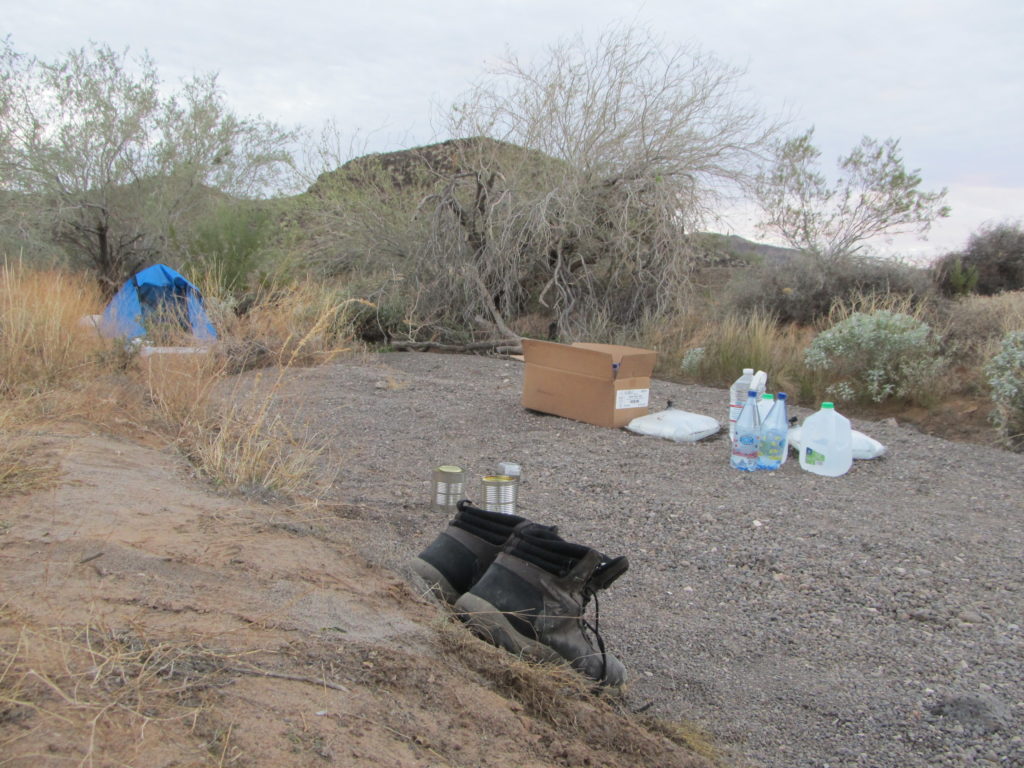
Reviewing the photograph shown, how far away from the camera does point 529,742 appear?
6.23 feet

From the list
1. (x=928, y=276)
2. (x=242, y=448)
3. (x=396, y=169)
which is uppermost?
(x=396, y=169)

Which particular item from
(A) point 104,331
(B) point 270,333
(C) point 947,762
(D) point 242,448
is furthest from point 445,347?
(C) point 947,762

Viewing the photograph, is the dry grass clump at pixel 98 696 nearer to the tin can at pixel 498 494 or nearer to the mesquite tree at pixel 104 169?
the tin can at pixel 498 494

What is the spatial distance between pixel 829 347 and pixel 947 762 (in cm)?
617

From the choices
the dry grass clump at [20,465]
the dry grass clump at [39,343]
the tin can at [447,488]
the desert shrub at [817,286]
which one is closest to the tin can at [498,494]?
the tin can at [447,488]

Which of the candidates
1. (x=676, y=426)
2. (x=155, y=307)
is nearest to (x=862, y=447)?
(x=676, y=426)

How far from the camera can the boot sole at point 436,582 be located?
106 inches

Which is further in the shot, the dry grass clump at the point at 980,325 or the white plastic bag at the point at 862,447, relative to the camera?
the dry grass clump at the point at 980,325

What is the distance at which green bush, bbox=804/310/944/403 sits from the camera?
7512mm

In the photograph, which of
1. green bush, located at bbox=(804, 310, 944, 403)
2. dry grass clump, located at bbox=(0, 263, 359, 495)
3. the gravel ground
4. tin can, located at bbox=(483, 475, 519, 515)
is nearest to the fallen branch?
dry grass clump, located at bbox=(0, 263, 359, 495)

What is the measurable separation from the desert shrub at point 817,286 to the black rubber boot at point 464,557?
876 cm

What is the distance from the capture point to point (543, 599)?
7.99 feet

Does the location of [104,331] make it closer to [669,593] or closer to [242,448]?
[242,448]

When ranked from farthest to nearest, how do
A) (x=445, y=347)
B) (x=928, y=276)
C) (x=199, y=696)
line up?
(x=928, y=276)
(x=445, y=347)
(x=199, y=696)
